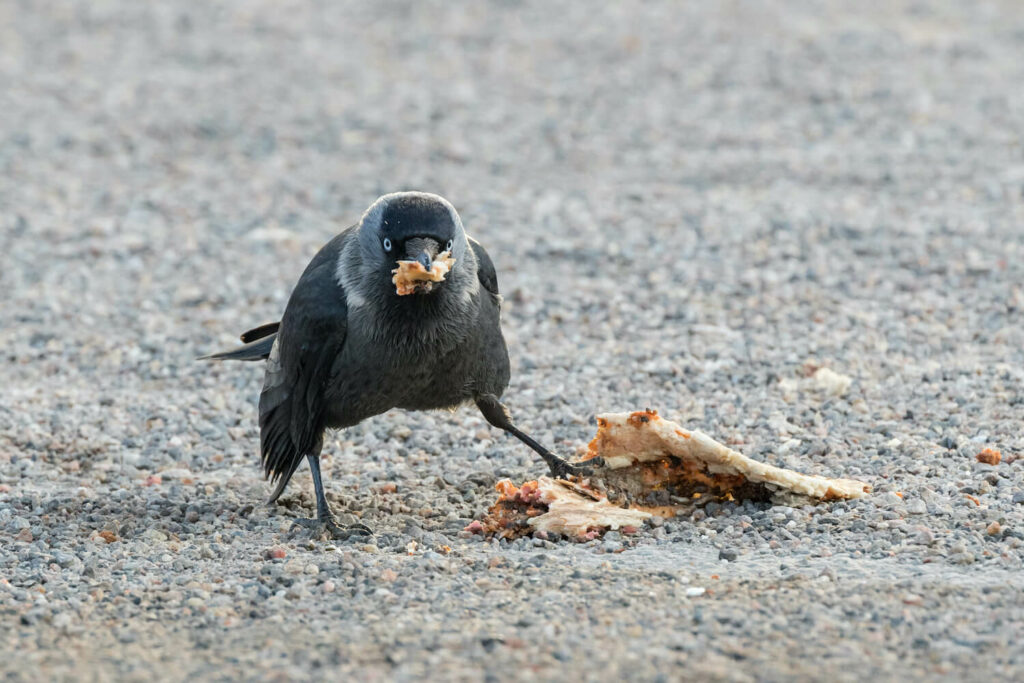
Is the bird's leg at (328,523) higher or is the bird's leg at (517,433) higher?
the bird's leg at (517,433)

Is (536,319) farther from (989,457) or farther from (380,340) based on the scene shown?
(989,457)

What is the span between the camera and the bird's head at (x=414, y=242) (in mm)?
4945

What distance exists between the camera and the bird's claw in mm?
5320

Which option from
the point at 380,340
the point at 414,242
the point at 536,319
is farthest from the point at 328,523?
the point at 536,319

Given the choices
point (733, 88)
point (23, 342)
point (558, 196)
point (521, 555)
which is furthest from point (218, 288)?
point (733, 88)

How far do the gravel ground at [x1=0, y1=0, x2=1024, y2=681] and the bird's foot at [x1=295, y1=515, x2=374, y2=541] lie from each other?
7 cm

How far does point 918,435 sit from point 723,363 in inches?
50.7

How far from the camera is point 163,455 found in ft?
20.2

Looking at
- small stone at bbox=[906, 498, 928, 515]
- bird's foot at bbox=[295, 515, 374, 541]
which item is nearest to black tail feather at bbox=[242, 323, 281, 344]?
bird's foot at bbox=[295, 515, 374, 541]

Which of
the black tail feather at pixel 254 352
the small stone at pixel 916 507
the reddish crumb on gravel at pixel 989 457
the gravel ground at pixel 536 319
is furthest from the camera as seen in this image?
the black tail feather at pixel 254 352

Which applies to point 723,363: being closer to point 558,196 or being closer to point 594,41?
point 558,196

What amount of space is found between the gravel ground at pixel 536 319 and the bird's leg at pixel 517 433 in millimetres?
146

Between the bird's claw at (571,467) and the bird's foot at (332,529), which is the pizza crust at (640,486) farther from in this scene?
the bird's foot at (332,529)


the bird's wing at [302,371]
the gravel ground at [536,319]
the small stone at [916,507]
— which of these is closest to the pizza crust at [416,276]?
the bird's wing at [302,371]
